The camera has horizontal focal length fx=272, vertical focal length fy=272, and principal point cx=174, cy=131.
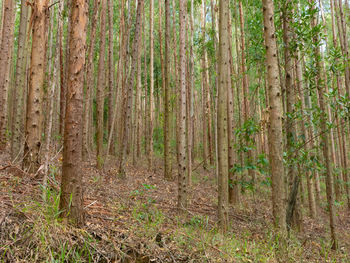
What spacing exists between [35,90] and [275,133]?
4062 millimetres

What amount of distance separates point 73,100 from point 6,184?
1909mm

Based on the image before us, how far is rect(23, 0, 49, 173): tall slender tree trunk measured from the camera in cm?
455

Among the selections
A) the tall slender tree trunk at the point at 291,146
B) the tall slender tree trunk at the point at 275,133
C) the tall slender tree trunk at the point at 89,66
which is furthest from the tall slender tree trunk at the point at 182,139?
the tall slender tree trunk at the point at 89,66

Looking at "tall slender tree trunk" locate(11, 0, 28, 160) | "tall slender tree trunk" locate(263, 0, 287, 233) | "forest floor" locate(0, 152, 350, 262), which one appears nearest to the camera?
"forest floor" locate(0, 152, 350, 262)

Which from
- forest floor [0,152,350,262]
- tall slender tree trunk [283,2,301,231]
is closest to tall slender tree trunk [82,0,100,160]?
forest floor [0,152,350,262]

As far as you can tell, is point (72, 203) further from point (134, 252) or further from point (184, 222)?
point (184, 222)

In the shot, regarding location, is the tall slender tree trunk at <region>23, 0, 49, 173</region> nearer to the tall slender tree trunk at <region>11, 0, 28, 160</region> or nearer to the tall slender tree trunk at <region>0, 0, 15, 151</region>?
the tall slender tree trunk at <region>11, 0, 28, 160</region>

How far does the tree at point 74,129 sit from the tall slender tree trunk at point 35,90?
206 cm

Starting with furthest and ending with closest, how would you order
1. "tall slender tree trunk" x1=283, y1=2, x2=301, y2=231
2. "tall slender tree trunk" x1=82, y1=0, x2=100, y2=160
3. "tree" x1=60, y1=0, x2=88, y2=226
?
"tall slender tree trunk" x1=82, y1=0, x2=100, y2=160, "tall slender tree trunk" x1=283, y1=2, x2=301, y2=231, "tree" x1=60, y1=0, x2=88, y2=226

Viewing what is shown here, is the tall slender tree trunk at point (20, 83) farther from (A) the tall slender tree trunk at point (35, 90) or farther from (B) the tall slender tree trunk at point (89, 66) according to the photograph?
(A) the tall slender tree trunk at point (35, 90)

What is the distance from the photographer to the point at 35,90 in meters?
4.67

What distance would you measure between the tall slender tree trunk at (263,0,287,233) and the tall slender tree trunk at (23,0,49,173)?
381 cm

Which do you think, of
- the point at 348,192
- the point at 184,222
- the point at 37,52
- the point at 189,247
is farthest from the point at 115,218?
the point at 348,192

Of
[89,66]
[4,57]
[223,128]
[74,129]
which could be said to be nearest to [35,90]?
[74,129]
